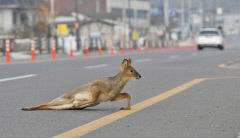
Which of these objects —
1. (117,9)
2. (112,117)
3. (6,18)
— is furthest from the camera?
(117,9)

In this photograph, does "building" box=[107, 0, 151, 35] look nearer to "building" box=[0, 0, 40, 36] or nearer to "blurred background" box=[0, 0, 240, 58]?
"blurred background" box=[0, 0, 240, 58]

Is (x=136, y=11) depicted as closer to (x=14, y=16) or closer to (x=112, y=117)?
(x=14, y=16)

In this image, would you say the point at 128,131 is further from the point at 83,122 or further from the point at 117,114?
the point at 117,114

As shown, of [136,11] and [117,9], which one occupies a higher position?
[117,9]

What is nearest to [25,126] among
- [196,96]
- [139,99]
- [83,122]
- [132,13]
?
[83,122]

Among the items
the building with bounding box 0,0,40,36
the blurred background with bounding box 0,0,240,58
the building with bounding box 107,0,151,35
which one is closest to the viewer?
the blurred background with bounding box 0,0,240,58

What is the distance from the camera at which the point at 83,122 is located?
25.5 feet

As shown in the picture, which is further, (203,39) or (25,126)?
(203,39)

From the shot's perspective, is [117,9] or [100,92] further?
[117,9]

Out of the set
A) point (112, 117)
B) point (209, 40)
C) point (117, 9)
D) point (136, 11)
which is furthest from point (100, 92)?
point (136, 11)

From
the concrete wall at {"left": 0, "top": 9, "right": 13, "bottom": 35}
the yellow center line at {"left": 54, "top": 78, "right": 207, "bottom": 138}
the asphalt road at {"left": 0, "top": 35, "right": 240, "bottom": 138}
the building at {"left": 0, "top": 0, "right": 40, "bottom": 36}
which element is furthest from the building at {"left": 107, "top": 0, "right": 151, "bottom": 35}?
the yellow center line at {"left": 54, "top": 78, "right": 207, "bottom": 138}

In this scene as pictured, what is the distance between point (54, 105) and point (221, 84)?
227 inches

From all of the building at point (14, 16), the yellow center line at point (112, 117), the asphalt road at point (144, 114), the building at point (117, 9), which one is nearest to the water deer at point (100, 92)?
the asphalt road at point (144, 114)

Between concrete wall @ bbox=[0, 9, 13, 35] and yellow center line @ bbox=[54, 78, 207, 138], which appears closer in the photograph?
yellow center line @ bbox=[54, 78, 207, 138]
